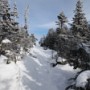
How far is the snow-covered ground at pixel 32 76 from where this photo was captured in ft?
111

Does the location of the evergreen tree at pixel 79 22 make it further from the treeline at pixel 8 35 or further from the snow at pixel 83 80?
the snow at pixel 83 80

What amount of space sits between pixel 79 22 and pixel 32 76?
1418 centimetres

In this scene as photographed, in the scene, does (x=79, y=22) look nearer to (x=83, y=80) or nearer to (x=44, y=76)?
(x=44, y=76)

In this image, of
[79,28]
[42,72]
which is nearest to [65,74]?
[42,72]

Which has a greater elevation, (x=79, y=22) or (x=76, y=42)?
(x=79, y=22)

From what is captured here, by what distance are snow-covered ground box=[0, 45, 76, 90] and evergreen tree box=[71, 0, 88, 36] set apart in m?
6.98

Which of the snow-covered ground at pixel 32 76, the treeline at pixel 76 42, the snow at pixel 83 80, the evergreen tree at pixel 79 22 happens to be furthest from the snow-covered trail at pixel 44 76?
the snow at pixel 83 80

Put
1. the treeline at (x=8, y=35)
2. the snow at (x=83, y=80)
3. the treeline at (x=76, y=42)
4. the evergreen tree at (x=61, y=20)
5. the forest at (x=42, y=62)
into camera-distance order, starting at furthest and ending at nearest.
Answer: the evergreen tree at (x=61, y=20) < the treeline at (x=8, y=35) < the forest at (x=42, y=62) < the treeline at (x=76, y=42) < the snow at (x=83, y=80)

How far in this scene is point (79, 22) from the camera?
44562 mm

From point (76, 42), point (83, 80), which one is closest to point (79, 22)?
point (76, 42)

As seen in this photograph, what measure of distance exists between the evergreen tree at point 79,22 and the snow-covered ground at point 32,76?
6.98 metres

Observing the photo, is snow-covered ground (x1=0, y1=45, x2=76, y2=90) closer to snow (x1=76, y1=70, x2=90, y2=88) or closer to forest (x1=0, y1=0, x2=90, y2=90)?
forest (x1=0, y1=0, x2=90, y2=90)

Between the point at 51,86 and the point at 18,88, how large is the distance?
527 cm

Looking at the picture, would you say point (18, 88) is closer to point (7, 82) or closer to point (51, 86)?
point (7, 82)
